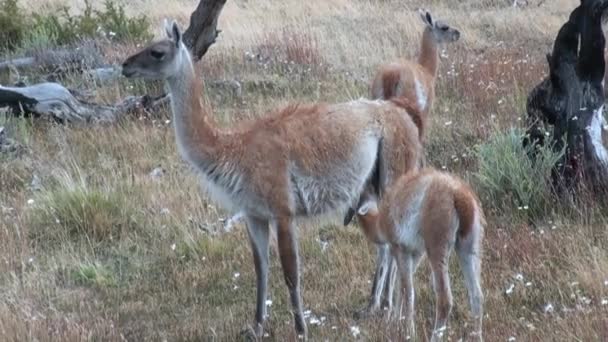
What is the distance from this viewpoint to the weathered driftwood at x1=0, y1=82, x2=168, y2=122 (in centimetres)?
1214

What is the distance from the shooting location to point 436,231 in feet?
19.6

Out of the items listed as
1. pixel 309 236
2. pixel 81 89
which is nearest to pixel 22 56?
pixel 81 89

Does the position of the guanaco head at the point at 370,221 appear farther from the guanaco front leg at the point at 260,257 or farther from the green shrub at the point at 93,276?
the green shrub at the point at 93,276

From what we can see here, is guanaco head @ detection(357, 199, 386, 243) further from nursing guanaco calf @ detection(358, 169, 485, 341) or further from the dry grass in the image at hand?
the dry grass

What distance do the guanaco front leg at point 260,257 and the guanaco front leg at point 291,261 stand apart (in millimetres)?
277

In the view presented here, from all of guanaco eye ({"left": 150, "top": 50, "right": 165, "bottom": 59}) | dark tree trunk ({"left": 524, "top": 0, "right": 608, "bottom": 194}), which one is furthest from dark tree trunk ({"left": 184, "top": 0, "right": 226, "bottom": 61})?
guanaco eye ({"left": 150, "top": 50, "right": 165, "bottom": 59})

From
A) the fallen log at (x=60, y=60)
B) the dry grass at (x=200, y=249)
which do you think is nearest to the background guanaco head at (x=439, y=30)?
the dry grass at (x=200, y=249)

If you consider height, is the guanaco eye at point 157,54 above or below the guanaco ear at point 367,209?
above

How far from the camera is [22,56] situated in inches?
635

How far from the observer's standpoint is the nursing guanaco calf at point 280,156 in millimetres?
6621

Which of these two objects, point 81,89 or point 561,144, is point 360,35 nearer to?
point 81,89

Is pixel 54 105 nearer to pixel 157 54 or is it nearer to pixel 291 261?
pixel 157 54

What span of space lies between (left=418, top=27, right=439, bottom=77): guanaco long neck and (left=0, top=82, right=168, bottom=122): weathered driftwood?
12.1 feet

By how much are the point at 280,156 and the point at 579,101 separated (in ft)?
11.8
